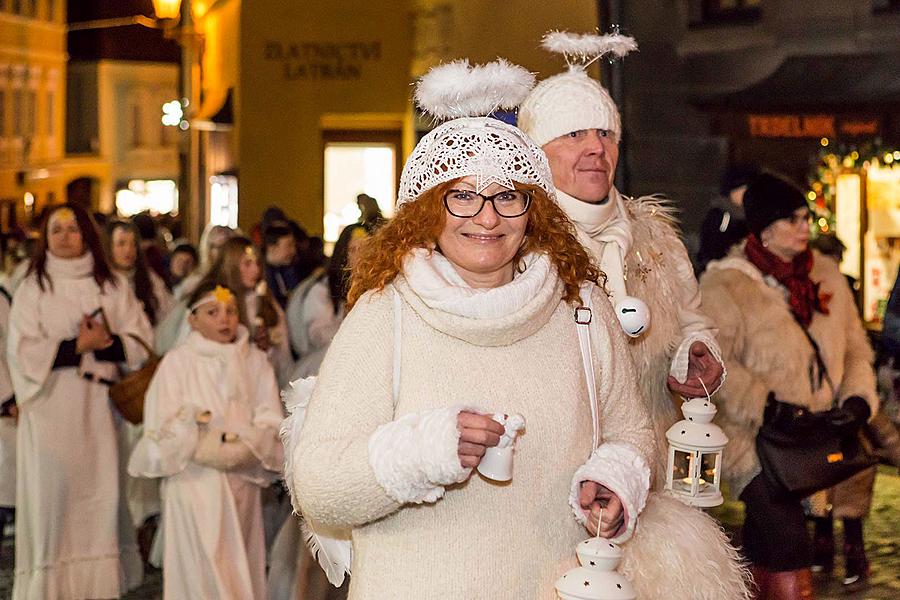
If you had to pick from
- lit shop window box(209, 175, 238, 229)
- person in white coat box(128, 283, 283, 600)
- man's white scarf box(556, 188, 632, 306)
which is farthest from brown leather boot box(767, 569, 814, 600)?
lit shop window box(209, 175, 238, 229)

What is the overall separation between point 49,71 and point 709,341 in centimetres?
5153

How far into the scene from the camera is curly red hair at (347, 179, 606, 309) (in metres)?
4.07

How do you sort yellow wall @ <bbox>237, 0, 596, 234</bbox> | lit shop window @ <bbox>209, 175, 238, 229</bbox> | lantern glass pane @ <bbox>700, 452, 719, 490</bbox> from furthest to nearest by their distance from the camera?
lit shop window @ <bbox>209, 175, 238, 229</bbox> → yellow wall @ <bbox>237, 0, 596, 234</bbox> → lantern glass pane @ <bbox>700, 452, 719, 490</bbox>

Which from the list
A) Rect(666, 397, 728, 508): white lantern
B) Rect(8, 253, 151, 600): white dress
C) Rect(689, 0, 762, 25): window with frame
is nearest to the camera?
Rect(666, 397, 728, 508): white lantern

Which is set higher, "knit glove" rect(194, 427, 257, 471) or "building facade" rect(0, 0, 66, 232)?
"building facade" rect(0, 0, 66, 232)

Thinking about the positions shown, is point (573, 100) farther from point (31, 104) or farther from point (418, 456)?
point (31, 104)

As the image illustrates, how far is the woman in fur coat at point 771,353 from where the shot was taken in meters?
7.00

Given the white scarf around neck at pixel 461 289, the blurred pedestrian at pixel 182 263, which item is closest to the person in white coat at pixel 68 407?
the blurred pedestrian at pixel 182 263

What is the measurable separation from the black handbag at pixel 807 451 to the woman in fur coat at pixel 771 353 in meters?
0.13

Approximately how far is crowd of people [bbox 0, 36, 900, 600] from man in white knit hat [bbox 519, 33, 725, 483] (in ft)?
0.04

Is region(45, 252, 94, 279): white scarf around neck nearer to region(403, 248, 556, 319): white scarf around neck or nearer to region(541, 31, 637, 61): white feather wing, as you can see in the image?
region(541, 31, 637, 61): white feather wing

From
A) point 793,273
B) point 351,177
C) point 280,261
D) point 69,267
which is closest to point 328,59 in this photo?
point 351,177

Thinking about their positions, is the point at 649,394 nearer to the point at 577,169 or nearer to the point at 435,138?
the point at 577,169

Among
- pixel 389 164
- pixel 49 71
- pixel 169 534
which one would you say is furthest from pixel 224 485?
pixel 49 71
